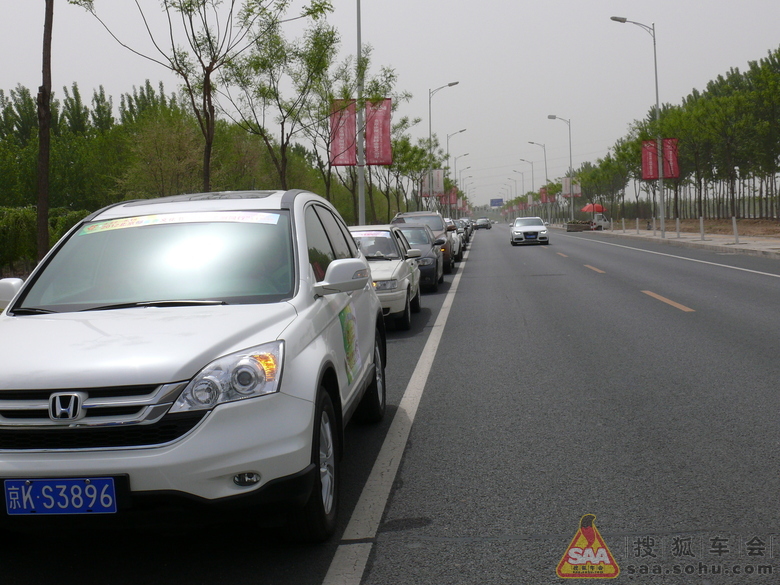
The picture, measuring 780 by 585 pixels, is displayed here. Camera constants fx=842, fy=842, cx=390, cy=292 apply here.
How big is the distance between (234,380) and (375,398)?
2.74 meters

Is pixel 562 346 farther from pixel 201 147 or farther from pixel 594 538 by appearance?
pixel 201 147

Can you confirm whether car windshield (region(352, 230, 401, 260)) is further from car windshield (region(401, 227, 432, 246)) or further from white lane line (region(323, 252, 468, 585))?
white lane line (region(323, 252, 468, 585))

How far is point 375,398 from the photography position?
6.02 metres

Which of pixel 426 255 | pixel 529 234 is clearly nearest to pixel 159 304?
pixel 426 255

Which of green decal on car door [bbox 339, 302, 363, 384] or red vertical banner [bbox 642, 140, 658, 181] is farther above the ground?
red vertical banner [bbox 642, 140, 658, 181]

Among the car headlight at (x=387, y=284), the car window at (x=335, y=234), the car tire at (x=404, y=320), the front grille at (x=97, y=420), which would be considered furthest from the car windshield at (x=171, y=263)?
the car tire at (x=404, y=320)

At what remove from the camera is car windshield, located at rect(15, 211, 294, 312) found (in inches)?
169

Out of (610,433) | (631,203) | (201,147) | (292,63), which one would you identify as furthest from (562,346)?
(631,203)

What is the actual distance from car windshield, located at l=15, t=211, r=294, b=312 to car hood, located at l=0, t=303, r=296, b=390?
0.23 m

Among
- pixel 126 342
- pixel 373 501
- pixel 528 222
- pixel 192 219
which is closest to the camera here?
pixel 126 342

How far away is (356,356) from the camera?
5.14 metres

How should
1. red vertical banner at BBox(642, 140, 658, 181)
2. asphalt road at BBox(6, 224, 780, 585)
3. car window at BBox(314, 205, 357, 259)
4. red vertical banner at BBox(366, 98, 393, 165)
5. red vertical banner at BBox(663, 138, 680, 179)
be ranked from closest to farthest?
asphalt road at BBox(6, 224, 780, 585)
car window at BBox(314, 205, 357, 259)
red vertical banner at BBox(366, 98, 393, 165)
red vertical banner at BBox(663, 138, 680, 179)
red vertical banner at BBox(642, 140, 658, 181)

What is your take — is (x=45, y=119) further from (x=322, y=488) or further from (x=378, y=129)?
(x=378, y=129)

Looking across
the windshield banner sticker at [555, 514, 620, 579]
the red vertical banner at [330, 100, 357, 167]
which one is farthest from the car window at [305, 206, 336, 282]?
the red vertical banner at [330, 100, 357, 167]
